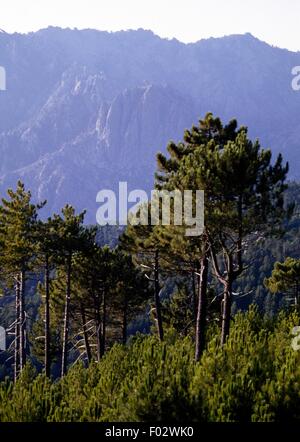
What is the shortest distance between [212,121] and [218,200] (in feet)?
16.1

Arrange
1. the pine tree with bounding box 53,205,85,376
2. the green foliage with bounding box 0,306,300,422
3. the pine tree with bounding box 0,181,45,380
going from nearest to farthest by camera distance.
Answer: the green foliage with bounding box 0,306,300,422
the pine tree with bounding box 0,181,45,380
the pine tree with bounding box 53,205,85,376

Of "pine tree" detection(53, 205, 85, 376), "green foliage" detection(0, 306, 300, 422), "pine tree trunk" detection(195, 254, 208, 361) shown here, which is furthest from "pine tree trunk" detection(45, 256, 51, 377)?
"green foliage" detection(0, 306, 300, 422)

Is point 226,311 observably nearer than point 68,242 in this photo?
Yes

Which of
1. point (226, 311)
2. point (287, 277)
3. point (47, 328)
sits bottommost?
point (47, 328)

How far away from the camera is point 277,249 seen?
546 ft

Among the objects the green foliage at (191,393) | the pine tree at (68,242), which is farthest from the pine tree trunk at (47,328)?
the green foliage at (191,393)

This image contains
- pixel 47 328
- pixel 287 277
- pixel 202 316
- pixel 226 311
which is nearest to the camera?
pixel 226 311

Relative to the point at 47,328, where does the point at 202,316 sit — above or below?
above

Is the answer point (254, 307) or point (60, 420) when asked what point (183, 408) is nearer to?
point (60, 420)

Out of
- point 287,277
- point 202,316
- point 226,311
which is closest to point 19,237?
point 202,316

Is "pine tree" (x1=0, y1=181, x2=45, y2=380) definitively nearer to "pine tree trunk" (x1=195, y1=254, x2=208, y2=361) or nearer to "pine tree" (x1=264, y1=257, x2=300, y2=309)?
"pine tree trunk" (x1=195, y1=254, x2=208, y2=361)

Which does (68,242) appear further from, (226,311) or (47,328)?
(226,311)

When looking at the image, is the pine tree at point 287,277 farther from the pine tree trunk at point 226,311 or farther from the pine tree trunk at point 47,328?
the pine tree trunk at point 226,311

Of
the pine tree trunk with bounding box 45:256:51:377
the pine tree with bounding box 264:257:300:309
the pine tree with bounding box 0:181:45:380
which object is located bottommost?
the pine tree trunk with bounding box 45:256:51:377
